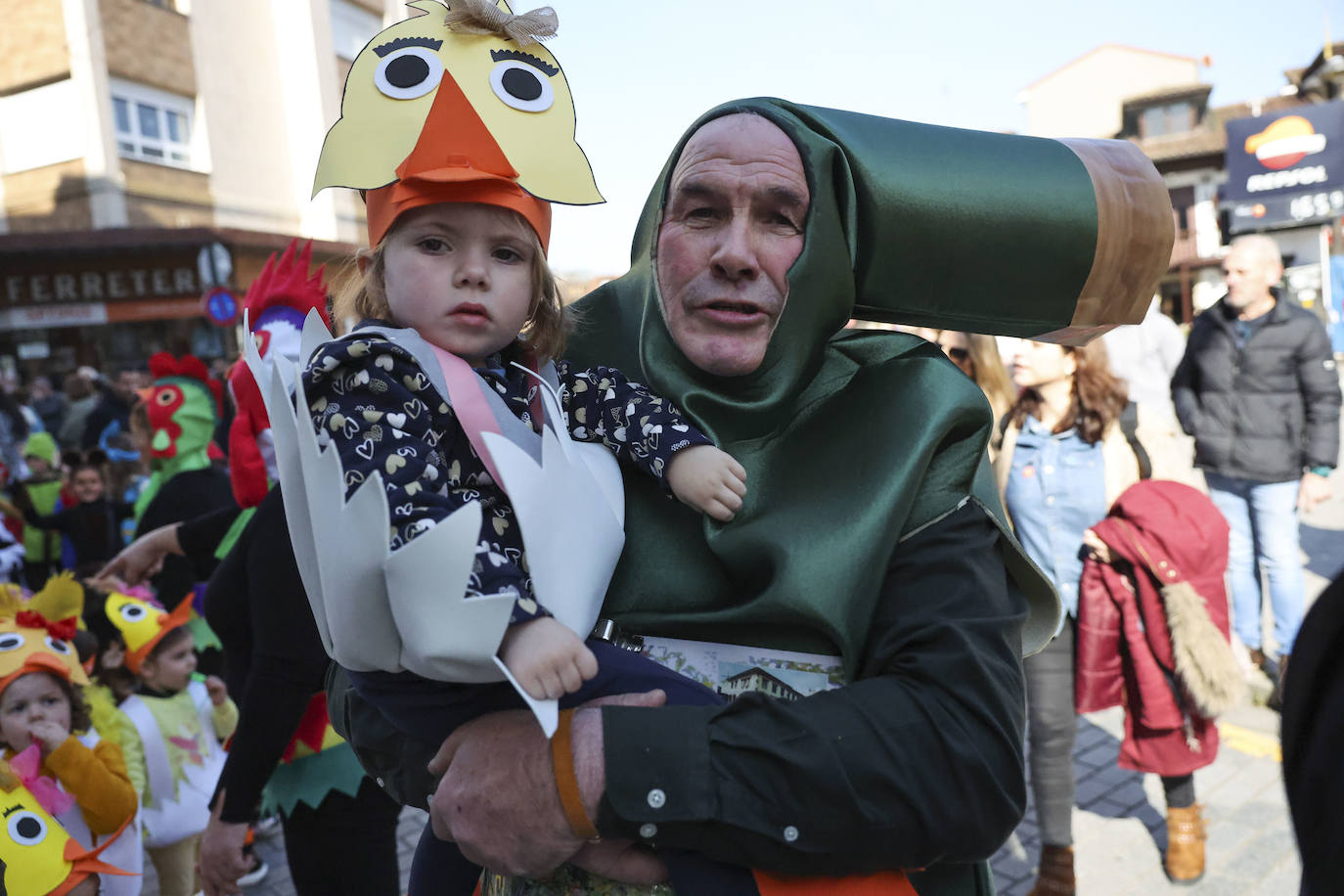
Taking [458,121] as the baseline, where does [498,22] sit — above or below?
above

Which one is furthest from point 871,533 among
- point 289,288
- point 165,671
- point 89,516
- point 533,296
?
point 89,516

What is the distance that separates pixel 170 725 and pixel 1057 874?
11.6 ft

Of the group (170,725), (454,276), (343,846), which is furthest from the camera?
(170,725)

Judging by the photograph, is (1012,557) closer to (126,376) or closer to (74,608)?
(74,608)

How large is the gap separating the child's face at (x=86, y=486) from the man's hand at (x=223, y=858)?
5.23 meters

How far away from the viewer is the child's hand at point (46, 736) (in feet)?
10.0

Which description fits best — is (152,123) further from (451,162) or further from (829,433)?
(829,433)

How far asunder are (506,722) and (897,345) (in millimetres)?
924

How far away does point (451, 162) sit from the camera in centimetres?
152

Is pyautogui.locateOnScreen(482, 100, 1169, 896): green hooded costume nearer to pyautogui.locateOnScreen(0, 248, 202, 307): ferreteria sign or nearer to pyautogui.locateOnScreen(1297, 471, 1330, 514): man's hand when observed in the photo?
pyautogui.locateOnScreen(1297, 471, 1330, 514): man's hand

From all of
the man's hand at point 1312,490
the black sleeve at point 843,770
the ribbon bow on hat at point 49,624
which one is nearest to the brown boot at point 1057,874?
the black sleeve at point 843,770

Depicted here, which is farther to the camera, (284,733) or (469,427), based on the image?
(284,733)

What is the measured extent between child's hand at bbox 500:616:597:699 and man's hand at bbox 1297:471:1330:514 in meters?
5.44

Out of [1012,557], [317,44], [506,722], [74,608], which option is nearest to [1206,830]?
[1012,557]
